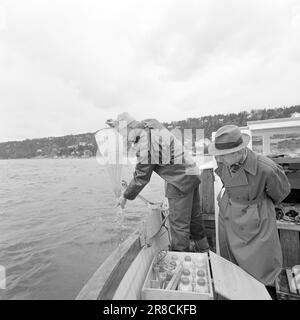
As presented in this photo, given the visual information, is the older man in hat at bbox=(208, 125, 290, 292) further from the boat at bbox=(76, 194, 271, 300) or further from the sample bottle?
the sample bottle

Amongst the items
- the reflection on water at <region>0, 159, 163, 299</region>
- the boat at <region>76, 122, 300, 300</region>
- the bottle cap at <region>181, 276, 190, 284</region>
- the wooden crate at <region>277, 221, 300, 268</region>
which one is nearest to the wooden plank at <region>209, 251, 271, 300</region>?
the boat at <region>76, 122, 300, 300</region>

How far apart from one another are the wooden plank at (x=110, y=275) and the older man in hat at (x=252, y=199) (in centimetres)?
91

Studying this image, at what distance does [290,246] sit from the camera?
2717 millimetres

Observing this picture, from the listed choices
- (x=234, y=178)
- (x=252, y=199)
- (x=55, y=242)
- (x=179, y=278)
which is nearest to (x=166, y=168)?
(x=234, y=178)

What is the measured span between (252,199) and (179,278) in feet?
2.87

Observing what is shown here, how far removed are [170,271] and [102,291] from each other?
77 centimetres

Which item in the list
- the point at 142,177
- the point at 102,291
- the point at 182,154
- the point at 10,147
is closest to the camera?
the point at 102,291

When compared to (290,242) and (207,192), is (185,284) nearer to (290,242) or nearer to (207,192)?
(290,242)

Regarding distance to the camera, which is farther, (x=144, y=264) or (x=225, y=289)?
(x=144, y=264)

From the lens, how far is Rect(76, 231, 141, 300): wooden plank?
4.74 feet

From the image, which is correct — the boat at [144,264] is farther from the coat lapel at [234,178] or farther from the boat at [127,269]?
the coat lapel at [234,178]

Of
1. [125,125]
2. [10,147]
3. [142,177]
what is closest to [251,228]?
[142,177]

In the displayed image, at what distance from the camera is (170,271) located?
2.05 metres
